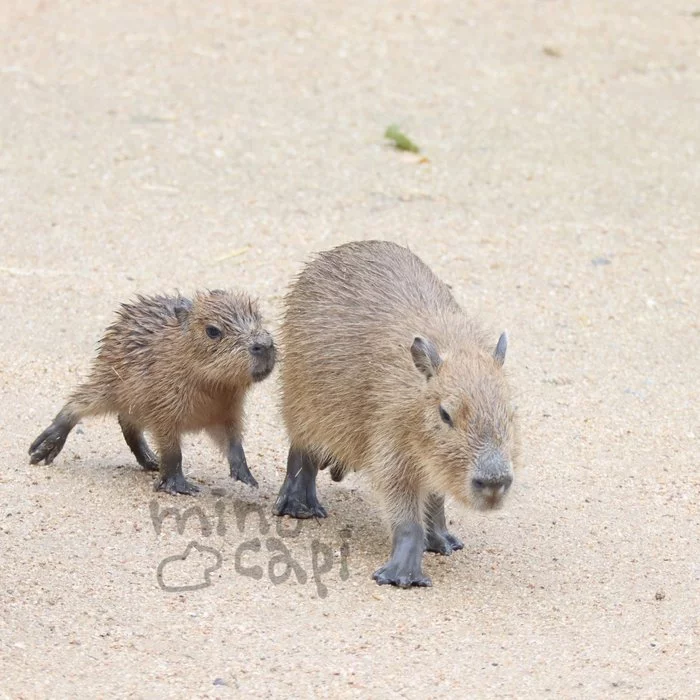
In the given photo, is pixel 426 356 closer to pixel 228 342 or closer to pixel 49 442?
pixel 228 342

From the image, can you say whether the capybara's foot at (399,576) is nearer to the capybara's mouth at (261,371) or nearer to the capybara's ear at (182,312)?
the capybara's mouth at (261,371)

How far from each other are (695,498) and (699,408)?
1280mm

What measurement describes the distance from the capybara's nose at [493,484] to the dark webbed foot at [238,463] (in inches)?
68.2

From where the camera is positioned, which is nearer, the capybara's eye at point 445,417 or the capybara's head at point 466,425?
the capybara's head at point 466,425

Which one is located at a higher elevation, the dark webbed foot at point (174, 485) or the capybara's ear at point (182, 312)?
the capybara's ear at point (182, 312)

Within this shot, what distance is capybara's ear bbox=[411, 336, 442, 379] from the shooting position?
240 inches

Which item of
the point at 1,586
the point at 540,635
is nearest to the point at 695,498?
the point at 540,635

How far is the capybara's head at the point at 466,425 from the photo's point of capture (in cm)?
582

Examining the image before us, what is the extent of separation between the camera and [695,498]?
7.25 m

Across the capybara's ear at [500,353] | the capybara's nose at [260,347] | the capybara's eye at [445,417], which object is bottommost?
the capybara's nose at [260,347]

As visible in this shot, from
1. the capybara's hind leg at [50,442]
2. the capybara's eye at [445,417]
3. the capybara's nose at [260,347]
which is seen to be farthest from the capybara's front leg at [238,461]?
the capybara's eye at [445,417]

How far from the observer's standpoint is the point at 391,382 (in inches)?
248

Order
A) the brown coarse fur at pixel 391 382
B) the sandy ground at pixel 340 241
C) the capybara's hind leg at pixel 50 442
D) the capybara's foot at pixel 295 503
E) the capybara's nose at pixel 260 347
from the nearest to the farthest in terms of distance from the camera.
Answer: the sandy ground at pixel 340 241 → the brown coarse fur at pixel 391 382 → the capybara's nose at pixel 260 347 → the capybara's foot at pixel 295 503 → the capybara's hind leg at pixel 50 442

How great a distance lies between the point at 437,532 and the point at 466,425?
3.07ft
